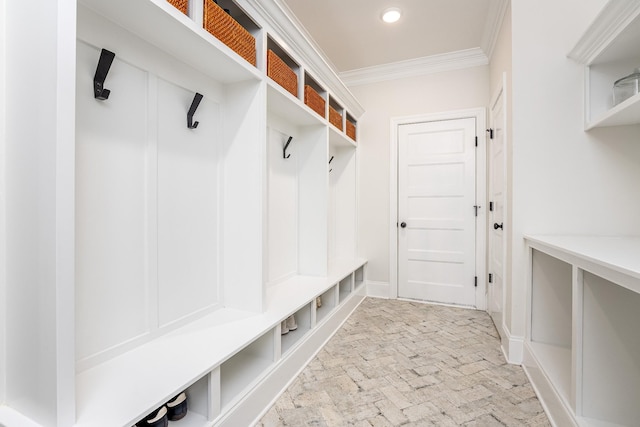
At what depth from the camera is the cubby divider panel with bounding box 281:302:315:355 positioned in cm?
192

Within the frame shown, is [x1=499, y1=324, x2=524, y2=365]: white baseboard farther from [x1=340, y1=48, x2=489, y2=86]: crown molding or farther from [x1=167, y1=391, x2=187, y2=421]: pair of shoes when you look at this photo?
[x1=340, y1=48, x2=489, y2=86]: crown molding

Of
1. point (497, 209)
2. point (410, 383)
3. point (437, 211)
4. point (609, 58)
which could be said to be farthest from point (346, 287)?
point (609, 58)

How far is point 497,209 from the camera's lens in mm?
2625

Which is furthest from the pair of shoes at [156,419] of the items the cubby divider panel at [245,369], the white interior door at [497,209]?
the white interior door at [497,209]

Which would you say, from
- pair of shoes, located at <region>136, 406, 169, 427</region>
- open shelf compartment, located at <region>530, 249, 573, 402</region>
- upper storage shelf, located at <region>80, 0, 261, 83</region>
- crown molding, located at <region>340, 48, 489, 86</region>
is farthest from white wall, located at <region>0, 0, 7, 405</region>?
crown molding, located at <region>340, 48, 489, 86</region>

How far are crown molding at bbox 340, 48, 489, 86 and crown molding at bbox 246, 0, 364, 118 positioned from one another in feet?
2.47

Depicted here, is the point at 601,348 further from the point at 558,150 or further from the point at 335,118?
the point at 335,118

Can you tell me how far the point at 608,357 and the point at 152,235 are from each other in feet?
6.42

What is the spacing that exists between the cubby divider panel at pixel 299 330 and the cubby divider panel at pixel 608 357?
1394 mm

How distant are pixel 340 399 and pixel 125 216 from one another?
1.35 metres

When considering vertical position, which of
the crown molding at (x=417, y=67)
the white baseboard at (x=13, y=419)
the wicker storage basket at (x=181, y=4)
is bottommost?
the white baseboard at (x=13, y=419)

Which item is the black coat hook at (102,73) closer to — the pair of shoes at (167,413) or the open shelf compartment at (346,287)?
the pair of shoes at (167,413)

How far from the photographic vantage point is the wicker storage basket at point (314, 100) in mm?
2288

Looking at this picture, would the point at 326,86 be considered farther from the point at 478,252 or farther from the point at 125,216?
the point at 478,252
